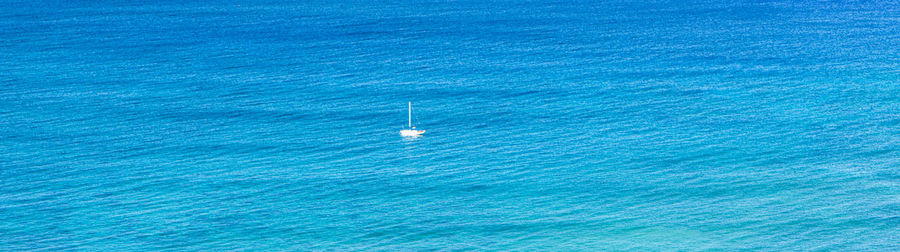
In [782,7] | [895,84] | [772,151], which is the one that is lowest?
[772,151]

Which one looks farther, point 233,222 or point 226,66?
point 226,66

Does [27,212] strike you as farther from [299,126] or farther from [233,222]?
[299,126]

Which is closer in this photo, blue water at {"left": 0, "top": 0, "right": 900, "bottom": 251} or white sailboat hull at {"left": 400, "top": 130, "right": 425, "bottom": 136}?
blue water at {"left": 0, "top": 0, "right": 900, "bottom": 251}

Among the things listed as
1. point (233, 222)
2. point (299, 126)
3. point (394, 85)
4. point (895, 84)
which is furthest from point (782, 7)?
point (233, 222)

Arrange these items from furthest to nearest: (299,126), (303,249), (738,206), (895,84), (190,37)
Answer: (190,37) < (895,84) < (299,126) < (738,206) < (303,249)

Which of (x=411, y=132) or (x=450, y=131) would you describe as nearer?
(x=411, y=132)

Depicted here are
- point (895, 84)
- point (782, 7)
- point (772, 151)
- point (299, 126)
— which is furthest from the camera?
point (782, 7)

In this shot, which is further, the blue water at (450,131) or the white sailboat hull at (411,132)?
the white sailboat hull at (411,132)

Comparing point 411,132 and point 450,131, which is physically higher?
point 450,131
